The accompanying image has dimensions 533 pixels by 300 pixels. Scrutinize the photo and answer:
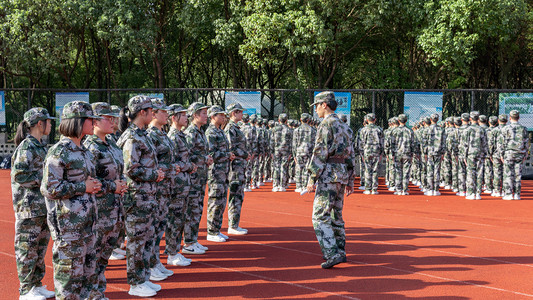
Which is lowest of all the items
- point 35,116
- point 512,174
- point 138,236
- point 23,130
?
point 512,174

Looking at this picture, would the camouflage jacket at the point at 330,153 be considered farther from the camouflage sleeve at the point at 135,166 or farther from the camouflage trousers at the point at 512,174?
the camouflage trousers at the point at 512,174

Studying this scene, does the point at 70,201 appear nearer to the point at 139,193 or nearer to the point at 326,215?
the point at 139,193

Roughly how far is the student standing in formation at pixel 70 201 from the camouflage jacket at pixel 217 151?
3881 millimetres

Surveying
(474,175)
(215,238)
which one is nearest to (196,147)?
(215,238)

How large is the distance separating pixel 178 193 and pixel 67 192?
2.70 metres

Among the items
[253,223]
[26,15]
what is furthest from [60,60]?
[253,223]

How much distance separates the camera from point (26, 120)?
20.2ft

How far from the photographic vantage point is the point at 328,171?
Result: 24.4 feet

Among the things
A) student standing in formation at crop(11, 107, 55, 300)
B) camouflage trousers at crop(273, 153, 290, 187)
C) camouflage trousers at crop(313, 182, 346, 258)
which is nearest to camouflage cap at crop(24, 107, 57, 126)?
student standing in formation at crop(11, 107, 55, 300)

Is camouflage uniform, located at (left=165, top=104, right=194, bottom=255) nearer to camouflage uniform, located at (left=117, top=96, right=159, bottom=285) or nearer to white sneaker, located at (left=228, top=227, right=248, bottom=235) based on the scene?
camouflage uniform, located at (left=117, top=96, right=159, bottom=285)

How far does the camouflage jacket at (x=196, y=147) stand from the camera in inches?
321

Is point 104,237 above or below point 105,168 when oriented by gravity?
below

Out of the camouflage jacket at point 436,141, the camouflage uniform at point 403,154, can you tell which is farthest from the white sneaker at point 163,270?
the camouflage jacket at point 436,141

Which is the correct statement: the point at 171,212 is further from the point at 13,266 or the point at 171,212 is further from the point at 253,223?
the point at 253,223
